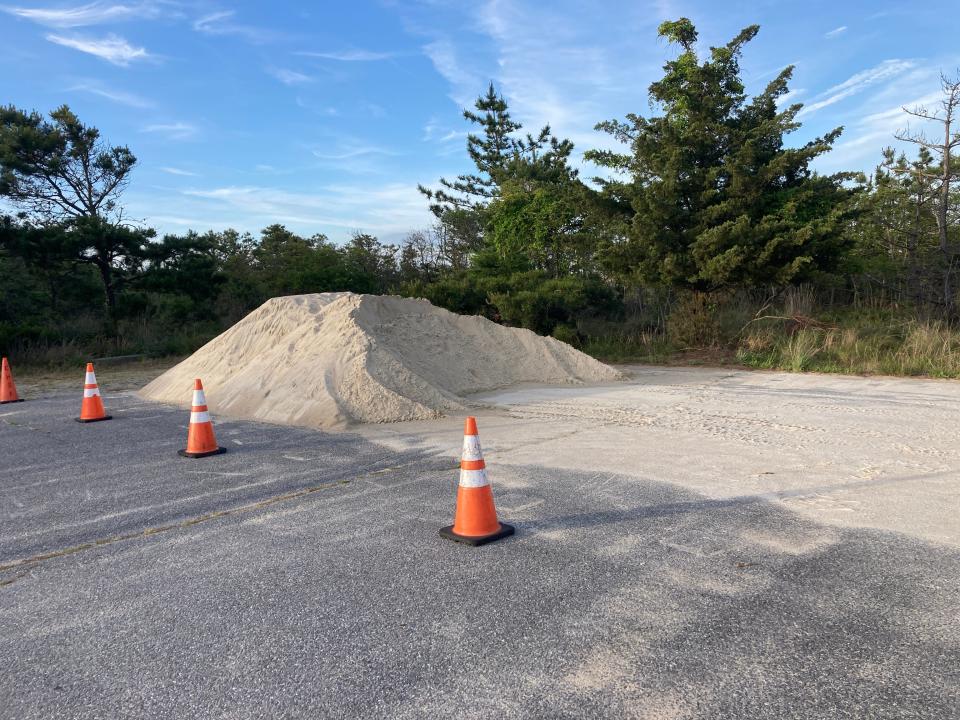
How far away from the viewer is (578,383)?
1157 cm

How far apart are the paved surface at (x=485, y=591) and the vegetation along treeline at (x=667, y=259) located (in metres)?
9.67

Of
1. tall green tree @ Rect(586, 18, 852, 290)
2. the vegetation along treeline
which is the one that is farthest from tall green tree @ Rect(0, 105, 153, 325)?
tall green tree @ Rect(586, 18, 852, 290)

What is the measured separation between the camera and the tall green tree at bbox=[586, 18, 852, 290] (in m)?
14.7

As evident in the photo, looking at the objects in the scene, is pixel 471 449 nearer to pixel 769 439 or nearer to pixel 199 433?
pixel 199 433

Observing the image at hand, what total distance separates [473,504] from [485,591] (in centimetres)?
78

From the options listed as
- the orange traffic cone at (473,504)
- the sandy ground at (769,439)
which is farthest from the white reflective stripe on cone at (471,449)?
the sandy ground at (769,439)

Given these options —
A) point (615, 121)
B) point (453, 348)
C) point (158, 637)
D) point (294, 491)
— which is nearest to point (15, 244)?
point (453, 348)

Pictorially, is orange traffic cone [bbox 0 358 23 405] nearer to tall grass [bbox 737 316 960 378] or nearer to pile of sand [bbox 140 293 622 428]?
pile of sand [bbox 140 293 622 428]

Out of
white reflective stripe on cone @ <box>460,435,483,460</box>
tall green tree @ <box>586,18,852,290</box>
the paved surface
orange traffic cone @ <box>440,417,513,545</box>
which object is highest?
tall green tree @ <box>586,18,852,290</box>

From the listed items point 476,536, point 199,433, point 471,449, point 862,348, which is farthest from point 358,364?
point 862,348

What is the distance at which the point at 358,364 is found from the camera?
9.30 meters

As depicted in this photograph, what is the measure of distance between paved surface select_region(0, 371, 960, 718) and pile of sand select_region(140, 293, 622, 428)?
2.51 metres

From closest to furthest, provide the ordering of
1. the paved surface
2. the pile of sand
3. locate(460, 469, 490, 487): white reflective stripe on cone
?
the paved surface < locate(460, 469, 490, 487): white reflective stripe on cone < the pile of sand

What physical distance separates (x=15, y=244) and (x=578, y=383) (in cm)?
1905
